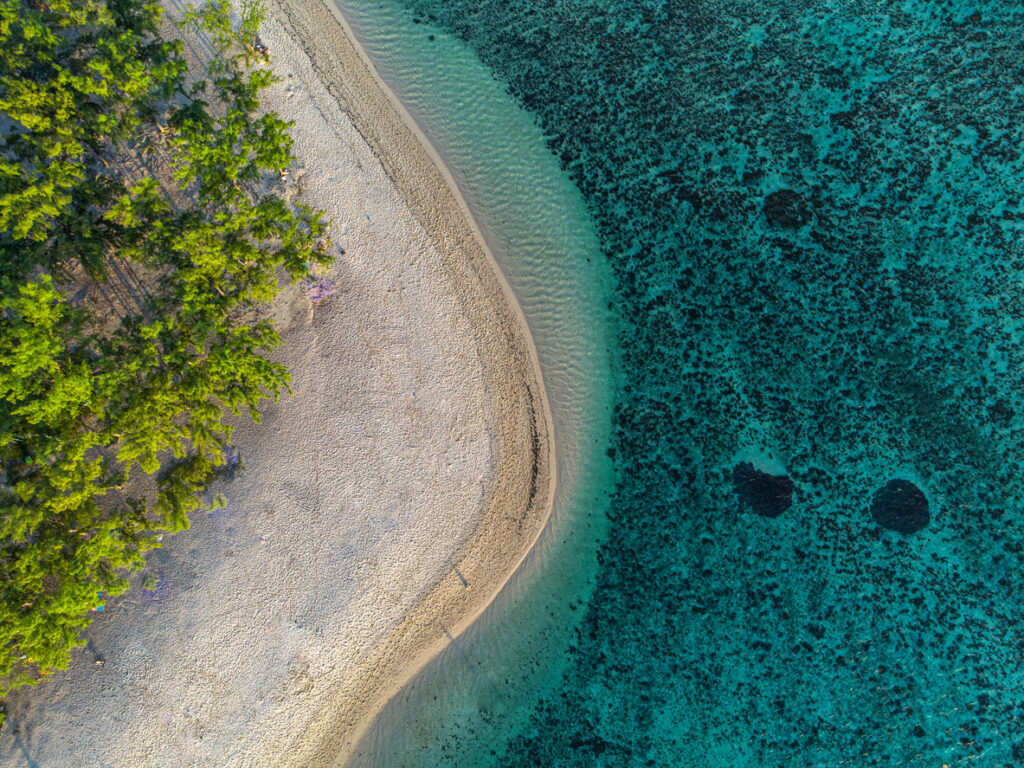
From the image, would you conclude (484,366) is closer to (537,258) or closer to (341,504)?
(537,258)

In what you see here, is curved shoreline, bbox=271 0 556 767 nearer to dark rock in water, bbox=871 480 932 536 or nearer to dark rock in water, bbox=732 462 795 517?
dark rock in water, bbox=732 462 795 517

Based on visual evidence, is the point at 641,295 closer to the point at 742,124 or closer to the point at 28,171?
the point at 742,124

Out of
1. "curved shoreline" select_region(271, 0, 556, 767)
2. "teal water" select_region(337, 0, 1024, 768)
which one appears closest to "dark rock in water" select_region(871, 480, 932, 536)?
"teal water" select_region(337, 0, 1024, 768)

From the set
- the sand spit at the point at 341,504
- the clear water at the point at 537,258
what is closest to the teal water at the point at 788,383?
the clear water at the point at 537,258

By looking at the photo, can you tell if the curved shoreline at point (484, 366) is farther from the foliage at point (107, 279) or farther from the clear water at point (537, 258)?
the foliage at point (107, 279)

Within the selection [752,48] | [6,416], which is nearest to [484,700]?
[6,416]

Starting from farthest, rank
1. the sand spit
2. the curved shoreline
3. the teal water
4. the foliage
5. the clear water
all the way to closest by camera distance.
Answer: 1. the clear water
2. the curved shoreline
3. the teal water
4. the sand spit
5. the foliage
